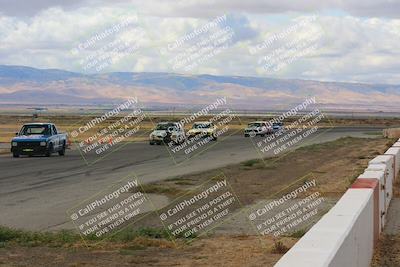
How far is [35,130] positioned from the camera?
33.3 metres

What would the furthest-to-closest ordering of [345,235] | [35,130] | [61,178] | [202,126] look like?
[202,126], [35,130], [61,178], [345,235]

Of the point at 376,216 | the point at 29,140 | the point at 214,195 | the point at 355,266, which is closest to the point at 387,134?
the point at 29,140

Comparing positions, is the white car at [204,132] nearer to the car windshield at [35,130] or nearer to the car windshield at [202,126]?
the car windshield at [202,126]

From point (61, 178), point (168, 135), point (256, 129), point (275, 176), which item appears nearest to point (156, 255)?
point (61, 178)

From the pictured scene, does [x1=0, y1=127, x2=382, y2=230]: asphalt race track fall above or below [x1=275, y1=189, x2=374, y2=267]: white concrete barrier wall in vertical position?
above

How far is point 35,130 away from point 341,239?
96.4 ft

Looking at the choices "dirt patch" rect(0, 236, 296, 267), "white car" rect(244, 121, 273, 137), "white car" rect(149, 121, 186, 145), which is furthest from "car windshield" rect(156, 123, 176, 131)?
"dirt patch" rect(0, 236, 296, 267)

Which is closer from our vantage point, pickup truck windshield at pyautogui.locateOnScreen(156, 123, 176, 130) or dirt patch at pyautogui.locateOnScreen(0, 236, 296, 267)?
dirt patch at pyautogui.locateOnScreen(0, 236, 296, 267)

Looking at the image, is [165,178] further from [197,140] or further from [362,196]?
[197,140]

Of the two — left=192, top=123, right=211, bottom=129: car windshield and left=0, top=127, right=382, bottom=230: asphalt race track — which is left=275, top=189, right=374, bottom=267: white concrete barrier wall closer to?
left=0, top=127, right=382, bottom=230: asphalt race track

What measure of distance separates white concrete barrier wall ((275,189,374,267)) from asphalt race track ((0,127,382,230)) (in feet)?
19.6

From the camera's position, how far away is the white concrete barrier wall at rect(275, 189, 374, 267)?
439 centimetres

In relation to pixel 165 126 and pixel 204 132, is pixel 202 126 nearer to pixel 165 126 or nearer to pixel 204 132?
pixel 204 132

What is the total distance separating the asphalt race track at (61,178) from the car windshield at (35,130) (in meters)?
1.51
